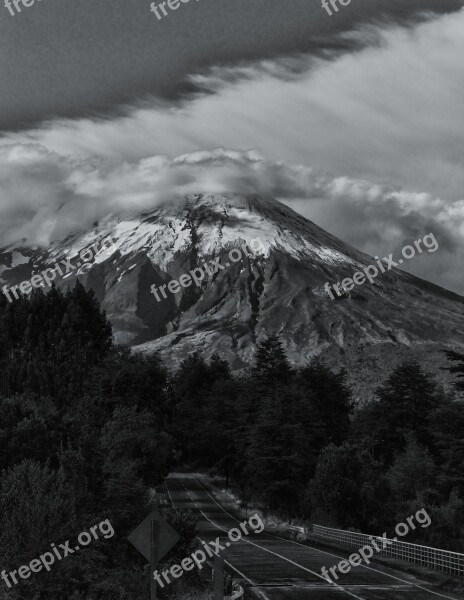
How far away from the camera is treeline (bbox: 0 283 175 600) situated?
2430 centimetres

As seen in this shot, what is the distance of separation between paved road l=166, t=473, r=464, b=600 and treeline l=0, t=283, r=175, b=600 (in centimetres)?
426

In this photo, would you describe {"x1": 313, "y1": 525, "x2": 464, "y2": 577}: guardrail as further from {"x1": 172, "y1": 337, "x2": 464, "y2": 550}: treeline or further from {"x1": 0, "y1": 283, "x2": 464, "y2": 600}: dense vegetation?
{"x1": 0, "y1": 283, "x2": 464, "y2": 600}: dense vegetation

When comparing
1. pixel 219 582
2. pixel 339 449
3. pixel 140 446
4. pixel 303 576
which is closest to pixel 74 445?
pixel 303 576

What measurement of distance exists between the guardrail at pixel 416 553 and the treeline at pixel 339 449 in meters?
4.16

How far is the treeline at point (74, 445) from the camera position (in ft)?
79.7

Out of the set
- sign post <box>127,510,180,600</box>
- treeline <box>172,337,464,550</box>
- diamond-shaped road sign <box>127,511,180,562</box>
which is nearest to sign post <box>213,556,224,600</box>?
sign post <box>127,510,180,600</box>

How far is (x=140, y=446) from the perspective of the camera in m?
57.6

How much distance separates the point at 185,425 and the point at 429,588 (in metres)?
91.9

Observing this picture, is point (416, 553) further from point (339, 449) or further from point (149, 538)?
point (149, 538)

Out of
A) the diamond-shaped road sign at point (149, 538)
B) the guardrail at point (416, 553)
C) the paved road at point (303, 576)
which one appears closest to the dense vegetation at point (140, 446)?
the paved road at point (303, 576)

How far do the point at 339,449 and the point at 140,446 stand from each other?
12634mm

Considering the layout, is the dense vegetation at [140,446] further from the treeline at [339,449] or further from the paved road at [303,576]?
the paved road at [303,576]

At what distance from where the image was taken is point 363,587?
27.7 meters

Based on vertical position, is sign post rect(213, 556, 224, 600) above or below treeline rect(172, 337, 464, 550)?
above
